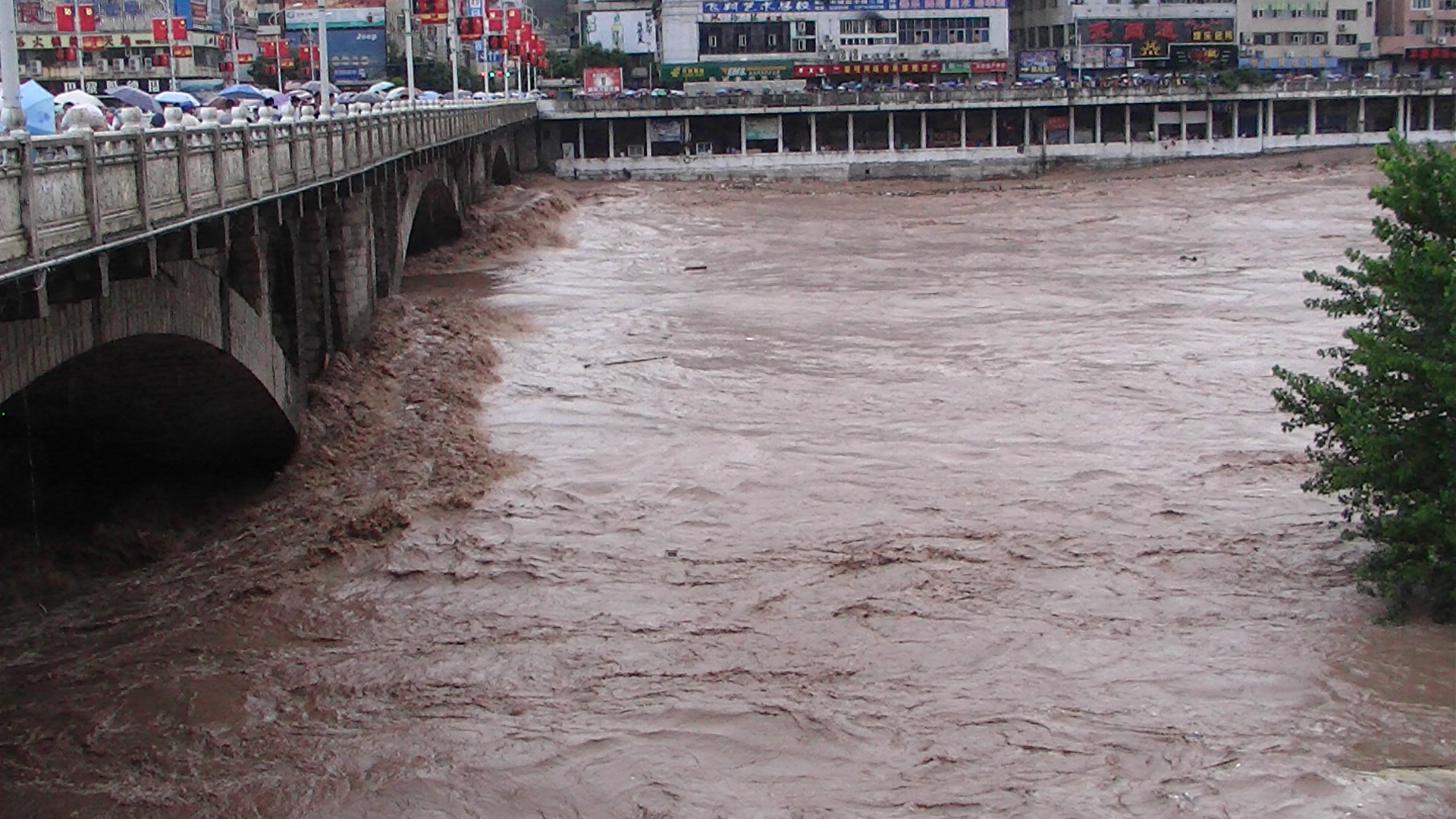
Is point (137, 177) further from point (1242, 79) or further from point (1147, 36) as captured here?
point (1147, 36)

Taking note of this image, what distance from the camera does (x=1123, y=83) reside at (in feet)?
335

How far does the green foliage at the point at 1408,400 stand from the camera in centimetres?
1772

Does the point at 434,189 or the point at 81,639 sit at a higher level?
Answer: the point at 434,189

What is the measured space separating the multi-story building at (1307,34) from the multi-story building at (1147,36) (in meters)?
1.32

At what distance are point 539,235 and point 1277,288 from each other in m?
25.8

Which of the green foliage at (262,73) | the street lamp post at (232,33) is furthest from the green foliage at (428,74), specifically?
the street lamp post at (232,33)

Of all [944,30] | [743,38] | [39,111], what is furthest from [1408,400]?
[743,38]

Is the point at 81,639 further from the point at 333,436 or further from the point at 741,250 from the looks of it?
the point at 741,250

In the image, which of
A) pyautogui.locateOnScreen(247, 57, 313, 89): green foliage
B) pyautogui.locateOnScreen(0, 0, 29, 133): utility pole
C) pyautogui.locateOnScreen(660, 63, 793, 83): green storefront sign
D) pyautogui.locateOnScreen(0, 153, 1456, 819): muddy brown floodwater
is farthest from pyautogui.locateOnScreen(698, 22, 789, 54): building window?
pyautogui.locateOnScreen(0, 0, 29, 133): utility pole

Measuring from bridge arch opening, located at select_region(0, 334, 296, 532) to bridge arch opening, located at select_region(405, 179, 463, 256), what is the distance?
25.9 meters

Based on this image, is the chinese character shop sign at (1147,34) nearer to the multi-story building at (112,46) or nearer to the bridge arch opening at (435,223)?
the multi-story building at (112,46)

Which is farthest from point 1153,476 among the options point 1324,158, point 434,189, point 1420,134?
point 1420,134

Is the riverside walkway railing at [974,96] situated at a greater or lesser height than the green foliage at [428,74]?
lesser

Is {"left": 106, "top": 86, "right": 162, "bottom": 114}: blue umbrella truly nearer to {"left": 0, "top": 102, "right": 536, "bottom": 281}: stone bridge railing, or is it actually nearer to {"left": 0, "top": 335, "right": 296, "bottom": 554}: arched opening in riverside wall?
{"left": 0, "top": 102, "right": 536, "bottom": 281}: stone bridge railing
